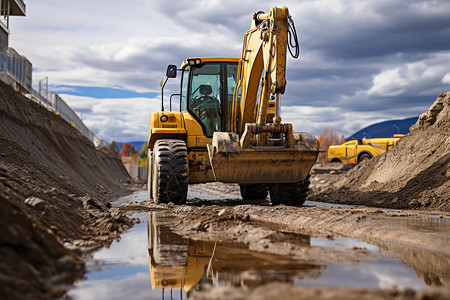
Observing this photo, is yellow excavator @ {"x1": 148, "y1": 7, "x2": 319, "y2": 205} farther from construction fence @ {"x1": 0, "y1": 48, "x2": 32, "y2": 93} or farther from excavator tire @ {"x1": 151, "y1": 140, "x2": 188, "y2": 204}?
construction fence @ {"x1": 0, "y1": 48, "x2": 32, "y2": 93}

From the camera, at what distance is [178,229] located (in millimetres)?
7312

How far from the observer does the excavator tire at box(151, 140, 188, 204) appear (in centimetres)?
1094

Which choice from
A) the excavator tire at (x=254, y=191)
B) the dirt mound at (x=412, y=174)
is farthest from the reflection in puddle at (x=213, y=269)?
the excavator tire at (x=254, y=191)

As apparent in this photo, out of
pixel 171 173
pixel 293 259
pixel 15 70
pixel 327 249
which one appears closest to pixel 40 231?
pixel 293 259

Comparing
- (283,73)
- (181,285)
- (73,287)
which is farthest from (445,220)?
(73,287)

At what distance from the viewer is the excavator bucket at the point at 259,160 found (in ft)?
33.6

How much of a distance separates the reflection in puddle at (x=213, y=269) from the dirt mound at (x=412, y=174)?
280 inches

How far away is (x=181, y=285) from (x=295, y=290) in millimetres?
1237

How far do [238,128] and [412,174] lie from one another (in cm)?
581

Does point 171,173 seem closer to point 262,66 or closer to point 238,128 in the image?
point 238,128

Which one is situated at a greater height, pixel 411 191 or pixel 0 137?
pixel 0 137

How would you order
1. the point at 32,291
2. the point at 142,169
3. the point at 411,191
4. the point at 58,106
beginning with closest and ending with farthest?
the point at 32,291 < the point at 411,191 < the point at 58,106 < the point at 142,169

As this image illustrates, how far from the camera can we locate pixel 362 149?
32.0 m

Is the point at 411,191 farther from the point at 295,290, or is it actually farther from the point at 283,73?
the point at 295,290
